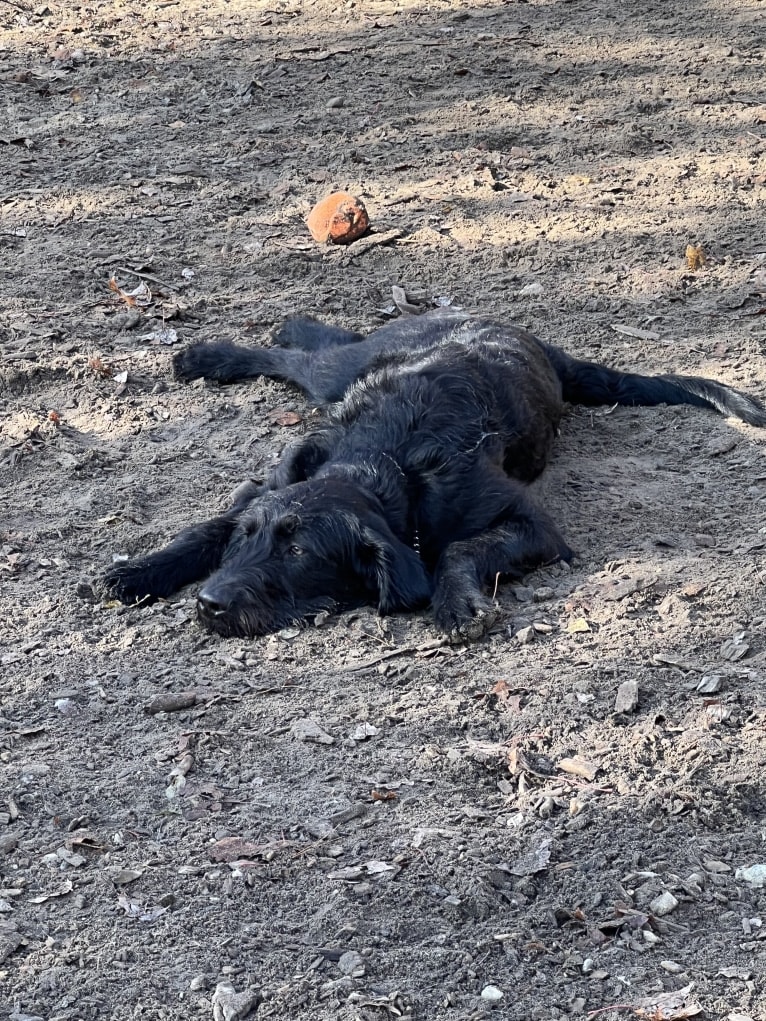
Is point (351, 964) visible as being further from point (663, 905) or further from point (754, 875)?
point (754, 875)

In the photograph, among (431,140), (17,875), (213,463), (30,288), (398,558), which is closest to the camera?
(17,875)

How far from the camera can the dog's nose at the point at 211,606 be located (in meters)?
5.38

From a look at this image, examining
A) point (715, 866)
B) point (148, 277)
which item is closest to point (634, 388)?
point (148, 277)

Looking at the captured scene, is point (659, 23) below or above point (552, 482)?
above

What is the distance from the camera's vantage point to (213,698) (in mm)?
4898

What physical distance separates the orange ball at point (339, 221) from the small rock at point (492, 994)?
243 inches

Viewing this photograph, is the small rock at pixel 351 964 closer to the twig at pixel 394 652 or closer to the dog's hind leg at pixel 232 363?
the twig at pixel 394 652

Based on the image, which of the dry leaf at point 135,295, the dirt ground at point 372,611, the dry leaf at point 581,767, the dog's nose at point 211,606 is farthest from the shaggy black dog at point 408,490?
the dry leaf at point 135,295

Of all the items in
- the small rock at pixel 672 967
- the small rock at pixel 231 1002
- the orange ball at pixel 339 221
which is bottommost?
the small rock at pixel 672 967

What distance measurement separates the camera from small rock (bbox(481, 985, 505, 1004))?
3.45 metres

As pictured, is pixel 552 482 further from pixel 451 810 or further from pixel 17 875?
pixel 17 875

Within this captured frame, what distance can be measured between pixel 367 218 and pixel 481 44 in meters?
3.22

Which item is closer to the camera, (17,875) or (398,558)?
(17,875)

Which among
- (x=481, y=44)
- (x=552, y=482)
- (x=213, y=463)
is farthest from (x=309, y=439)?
(x=481, y=44)
